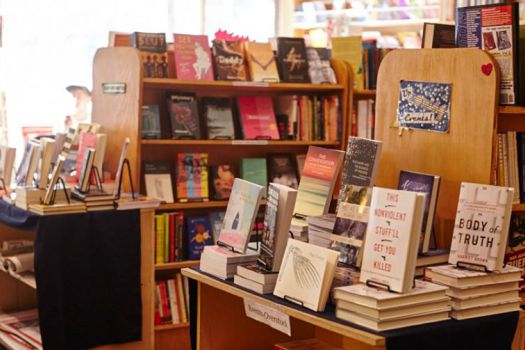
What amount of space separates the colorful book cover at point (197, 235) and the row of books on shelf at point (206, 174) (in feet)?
0.41

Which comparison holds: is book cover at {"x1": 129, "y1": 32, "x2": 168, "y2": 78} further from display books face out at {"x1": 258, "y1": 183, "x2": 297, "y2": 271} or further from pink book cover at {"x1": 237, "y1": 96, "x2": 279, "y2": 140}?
display books face out at {"x1": 258, "y1": 183, "x2": 297, "y2": 271}

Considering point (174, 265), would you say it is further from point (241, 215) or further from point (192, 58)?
point (241, 215)

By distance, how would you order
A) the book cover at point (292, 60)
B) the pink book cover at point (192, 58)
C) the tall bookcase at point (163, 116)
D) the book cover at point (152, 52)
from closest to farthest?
the tall bookcase at point (163, 116) → the book cover at point (152, 52) → the pink book cover at point (192, 58) → the book cover at point (292, 60)

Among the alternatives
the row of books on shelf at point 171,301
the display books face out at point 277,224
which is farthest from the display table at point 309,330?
the row of books on shelf at point 171,301

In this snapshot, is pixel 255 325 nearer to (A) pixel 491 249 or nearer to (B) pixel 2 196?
(A) pixel 491 249


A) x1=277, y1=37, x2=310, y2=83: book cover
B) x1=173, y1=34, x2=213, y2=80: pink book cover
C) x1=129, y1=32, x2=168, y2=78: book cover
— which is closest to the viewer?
x1=129, y1=32, x2=168, y2=78: book cover

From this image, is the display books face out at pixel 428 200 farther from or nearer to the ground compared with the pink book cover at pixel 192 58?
nearer to the ground

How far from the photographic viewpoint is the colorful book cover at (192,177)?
4.54m

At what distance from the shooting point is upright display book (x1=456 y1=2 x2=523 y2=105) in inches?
102

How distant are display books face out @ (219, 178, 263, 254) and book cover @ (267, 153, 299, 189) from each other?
7.18ft

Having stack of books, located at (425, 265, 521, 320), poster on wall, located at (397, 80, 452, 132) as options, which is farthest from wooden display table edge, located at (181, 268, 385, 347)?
poster on wall, located at (397, 80, 452, 132)

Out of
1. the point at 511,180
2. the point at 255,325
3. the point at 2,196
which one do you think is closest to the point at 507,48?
the point at 511,180

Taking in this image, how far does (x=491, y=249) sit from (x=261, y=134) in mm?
2550

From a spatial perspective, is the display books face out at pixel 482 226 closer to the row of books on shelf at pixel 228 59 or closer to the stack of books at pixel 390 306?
the stack of books at pixel 390 306
